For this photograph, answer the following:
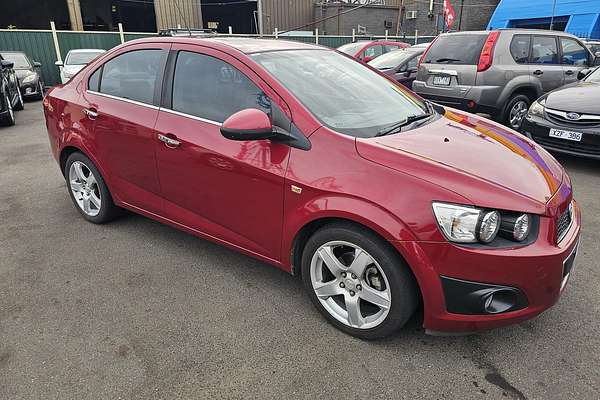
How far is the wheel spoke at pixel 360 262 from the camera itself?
2.25 meters

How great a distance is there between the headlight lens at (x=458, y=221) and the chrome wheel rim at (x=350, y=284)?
0.39m

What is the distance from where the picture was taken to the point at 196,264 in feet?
10.6

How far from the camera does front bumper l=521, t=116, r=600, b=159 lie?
5020mm

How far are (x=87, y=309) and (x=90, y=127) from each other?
155cm

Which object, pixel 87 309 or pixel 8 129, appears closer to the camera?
pixel 87 309

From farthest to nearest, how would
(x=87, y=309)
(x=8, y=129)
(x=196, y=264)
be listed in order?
1. (x=8, y=129)
2. (x=196, y=264)
3. (x=87, y=309)

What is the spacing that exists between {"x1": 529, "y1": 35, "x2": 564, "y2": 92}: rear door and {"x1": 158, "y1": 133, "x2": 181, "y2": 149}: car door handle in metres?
6.40

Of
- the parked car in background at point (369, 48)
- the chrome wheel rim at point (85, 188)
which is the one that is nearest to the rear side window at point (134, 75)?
the chrome wheel rim at point (85, 188)

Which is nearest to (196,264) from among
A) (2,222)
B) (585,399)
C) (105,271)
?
(105,271)

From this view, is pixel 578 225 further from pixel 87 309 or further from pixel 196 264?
pixel 87 309

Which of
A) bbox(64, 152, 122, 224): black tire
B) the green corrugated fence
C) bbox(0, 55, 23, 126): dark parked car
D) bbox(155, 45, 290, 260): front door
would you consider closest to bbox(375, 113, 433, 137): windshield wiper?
bbox(155, 45, 290, 260): front door

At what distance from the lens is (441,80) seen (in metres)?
7.20

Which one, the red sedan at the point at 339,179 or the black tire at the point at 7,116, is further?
the black tire at the point at 7,116

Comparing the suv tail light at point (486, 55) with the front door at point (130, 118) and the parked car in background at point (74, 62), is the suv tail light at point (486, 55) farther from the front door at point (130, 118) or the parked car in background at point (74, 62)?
the parked car in background at point (74, 62)
